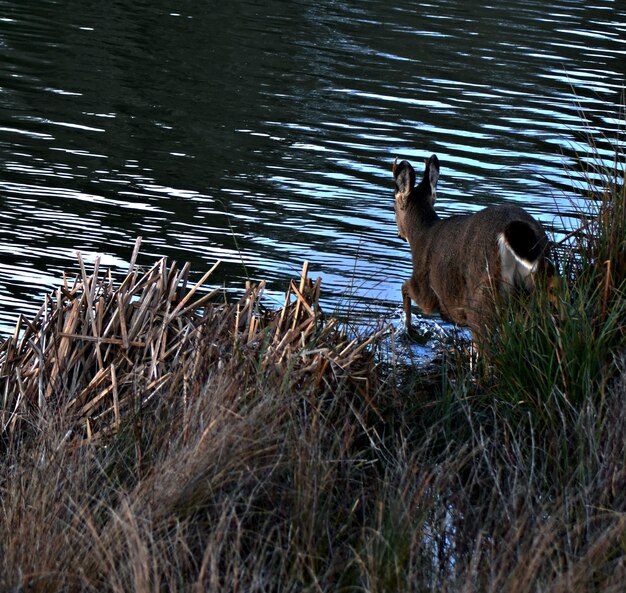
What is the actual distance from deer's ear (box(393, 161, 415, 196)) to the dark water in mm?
843

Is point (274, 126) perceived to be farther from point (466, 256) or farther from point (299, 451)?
point (299, 451)

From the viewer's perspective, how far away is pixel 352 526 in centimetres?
471

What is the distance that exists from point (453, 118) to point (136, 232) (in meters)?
7.67

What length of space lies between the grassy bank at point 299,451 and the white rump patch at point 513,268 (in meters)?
0.24

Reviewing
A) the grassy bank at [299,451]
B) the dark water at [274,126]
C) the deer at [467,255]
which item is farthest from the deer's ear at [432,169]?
the grassy bank at [299,451]

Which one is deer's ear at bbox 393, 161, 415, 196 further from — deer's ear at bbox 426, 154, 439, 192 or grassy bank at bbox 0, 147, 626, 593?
grassy bank at bbox 0, 147, 626, 593

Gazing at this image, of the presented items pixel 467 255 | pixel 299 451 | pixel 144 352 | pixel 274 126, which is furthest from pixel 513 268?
pixel 274 126

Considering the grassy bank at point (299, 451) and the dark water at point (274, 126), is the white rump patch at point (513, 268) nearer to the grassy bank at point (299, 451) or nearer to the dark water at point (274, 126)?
the grassy bank at point (299, 451)

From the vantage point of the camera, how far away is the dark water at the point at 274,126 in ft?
38.4

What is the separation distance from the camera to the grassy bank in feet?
13.4

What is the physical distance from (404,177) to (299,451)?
19.2 ft

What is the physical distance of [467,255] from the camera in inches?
327

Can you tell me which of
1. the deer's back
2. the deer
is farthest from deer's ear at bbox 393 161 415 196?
the deer's back

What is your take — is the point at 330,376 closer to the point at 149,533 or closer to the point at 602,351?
the point at 602,351
